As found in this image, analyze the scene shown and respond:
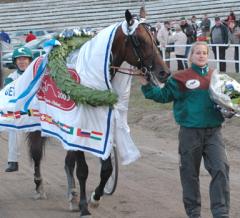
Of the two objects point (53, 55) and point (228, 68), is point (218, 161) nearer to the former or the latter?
point (53, 55)

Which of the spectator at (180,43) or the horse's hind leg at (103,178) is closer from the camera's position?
the horse's hind leg at (103,178)

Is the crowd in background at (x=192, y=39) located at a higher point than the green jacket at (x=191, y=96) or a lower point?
lower

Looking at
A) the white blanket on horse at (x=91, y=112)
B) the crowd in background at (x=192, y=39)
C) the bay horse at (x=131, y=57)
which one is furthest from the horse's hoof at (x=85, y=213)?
the crowd in background at (x=192, y=39)

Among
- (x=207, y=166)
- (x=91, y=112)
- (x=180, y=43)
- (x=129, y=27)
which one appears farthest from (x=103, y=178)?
(x=180, y=43)

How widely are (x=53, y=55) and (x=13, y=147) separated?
1.76 meters

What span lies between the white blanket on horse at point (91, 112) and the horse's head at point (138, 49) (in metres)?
0.12

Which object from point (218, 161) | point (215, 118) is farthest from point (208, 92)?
point (218, 161)

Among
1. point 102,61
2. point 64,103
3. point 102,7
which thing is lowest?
point 102,7

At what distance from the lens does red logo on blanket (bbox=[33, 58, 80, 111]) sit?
6555mm

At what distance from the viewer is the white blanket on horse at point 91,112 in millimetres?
6367

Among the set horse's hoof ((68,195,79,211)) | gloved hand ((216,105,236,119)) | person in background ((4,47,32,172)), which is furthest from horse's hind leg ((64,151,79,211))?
gloved hand ((216,105,236,119))

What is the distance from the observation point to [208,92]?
5668mm

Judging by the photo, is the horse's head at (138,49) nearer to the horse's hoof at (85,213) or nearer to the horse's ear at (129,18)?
the horse's ear at (129,18)

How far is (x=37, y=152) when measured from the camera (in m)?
7.85
